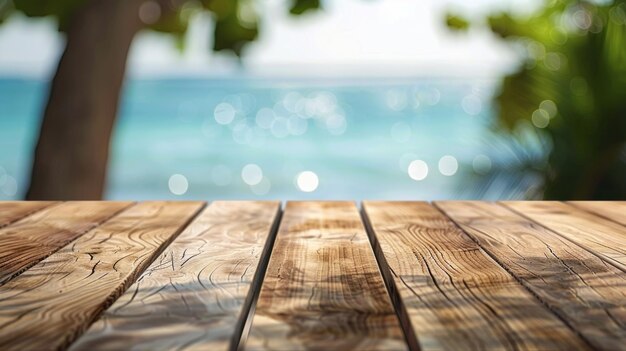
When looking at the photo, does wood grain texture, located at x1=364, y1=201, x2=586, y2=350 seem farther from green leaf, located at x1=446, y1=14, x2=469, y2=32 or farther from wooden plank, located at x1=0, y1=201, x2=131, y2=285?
green leaf, located at x1=446, y1=14, x2=469, y2=32

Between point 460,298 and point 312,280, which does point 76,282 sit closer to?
point 312,280

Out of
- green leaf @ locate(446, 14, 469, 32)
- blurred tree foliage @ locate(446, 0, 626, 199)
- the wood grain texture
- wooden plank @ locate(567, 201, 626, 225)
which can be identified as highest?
green leaf @ locate(446, 14, 469, 32)

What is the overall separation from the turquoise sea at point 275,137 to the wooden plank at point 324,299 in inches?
489

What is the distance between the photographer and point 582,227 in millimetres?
1884

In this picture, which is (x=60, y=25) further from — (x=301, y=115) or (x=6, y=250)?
(x=301, y=115)

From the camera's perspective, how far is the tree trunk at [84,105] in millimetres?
4078

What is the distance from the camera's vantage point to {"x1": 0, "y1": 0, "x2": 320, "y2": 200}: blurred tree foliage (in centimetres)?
405

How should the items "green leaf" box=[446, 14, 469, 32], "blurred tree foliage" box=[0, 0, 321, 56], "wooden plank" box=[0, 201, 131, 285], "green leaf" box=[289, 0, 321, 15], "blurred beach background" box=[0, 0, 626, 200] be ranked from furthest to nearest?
1. "blurred beach background" box=[0, 0, 626, 200]
2. "green leaf" box=[446, 14, 469, 32]
3. "blurred tree foliage" box=[0, 0, 321, 56]
4. "green leaf" box=[289, 0, 321, 15]
5. "wooden plank" box=[0, 201, 131, 285]

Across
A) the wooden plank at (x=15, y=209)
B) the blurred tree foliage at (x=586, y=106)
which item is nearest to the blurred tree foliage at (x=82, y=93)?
the blurred tree foliage at (x=586, y=106)

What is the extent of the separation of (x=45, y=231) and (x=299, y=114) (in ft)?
83.5

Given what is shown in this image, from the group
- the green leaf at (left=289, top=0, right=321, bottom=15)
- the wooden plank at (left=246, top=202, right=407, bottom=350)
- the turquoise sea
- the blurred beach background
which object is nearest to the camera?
the wooden plank at (left=246, top=202, right=407, bottom=350)

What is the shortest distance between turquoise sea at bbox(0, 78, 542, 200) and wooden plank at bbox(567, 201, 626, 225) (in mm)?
11518

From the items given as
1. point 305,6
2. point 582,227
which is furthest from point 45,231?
point 305,6

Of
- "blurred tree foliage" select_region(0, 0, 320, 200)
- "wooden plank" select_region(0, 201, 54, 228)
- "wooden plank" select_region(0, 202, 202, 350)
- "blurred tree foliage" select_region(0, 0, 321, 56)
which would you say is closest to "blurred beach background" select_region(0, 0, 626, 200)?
"blurred tree foliage" select_region(0, 0, 321, 56)
